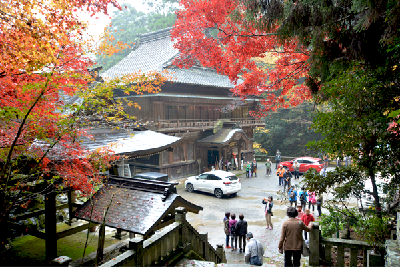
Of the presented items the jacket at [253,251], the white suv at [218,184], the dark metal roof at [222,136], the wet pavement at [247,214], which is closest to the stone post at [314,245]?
the jacket at [253,251]

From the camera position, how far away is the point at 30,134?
16.2ft

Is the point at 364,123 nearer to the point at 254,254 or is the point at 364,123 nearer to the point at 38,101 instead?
the point at 254,254

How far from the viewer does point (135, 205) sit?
5723 mm

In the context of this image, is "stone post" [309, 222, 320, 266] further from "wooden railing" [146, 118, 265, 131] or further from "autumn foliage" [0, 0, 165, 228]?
"wooden railing" [146, 118, 265, 131]

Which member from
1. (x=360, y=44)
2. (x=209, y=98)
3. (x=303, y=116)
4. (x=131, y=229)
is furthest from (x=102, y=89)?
(x=303, y=116)

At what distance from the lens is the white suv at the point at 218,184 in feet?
51.7

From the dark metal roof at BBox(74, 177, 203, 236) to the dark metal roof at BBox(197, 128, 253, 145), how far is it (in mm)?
15026

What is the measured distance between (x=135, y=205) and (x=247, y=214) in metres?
8.67

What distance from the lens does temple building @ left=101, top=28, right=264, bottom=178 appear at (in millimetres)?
19016

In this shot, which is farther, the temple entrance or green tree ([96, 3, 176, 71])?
green tree ([96, 3, 176, 71])

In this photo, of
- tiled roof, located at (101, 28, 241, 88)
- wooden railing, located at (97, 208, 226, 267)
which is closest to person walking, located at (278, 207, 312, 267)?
wooden railing, located at (97, 208, 226, 267)

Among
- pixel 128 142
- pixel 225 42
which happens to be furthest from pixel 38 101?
pixel 225 42

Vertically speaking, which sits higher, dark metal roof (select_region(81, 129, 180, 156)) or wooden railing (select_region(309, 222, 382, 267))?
dark metal roof (select_region(81, 129, 180, 156))

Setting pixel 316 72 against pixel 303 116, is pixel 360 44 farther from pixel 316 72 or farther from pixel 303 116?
pixel 303 116
